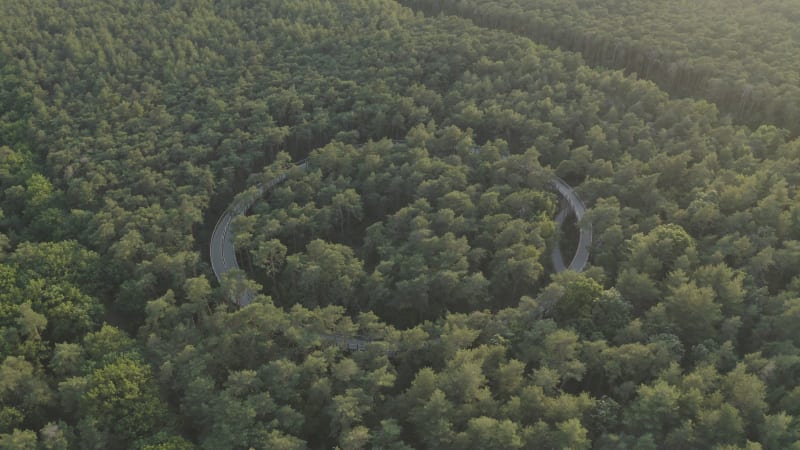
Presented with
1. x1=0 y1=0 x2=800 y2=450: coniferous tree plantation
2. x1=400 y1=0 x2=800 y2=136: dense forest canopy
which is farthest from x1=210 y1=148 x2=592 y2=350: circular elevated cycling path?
x1=400 y1=0 x2=800 y2=136: dense forest canopy

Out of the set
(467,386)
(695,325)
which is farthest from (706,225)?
(467,386)

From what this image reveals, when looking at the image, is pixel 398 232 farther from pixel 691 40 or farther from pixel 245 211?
pixel 691 40

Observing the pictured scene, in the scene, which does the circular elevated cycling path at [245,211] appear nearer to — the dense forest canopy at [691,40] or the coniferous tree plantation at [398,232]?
the coniferous tree plantation at [398,232]

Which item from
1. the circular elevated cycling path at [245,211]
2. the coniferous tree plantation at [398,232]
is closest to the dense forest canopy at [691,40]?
the coniferous tree plantation at [398,232]

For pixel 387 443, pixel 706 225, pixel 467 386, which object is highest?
pixel 706 225

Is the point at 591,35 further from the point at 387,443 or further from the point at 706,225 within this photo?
the point at 387,443
